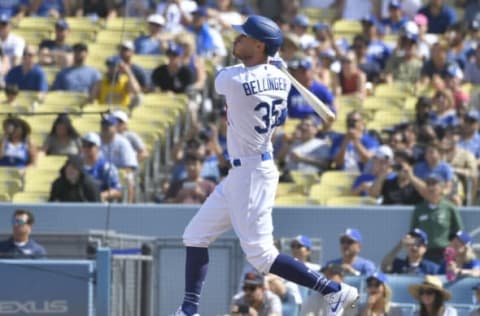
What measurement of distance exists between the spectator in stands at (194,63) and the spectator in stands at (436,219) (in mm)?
3928

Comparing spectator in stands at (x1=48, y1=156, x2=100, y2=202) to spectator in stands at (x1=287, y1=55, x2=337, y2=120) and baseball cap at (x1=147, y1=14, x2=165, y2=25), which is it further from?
baseball cap at (x1=147, y1=14, x2=165, y2=25)

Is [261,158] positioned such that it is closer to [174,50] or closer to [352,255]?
[352,255]

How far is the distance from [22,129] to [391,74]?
14.5 ft

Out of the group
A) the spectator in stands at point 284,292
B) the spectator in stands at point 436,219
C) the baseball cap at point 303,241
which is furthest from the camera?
the spectator in stands at point 436,219

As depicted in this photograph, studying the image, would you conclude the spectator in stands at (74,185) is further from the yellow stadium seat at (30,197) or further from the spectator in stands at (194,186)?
the spectator in stands at (194,186)

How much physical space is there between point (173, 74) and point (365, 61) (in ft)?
7.44

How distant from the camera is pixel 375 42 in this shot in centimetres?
1934

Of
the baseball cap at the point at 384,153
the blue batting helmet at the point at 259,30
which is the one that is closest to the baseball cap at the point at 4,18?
the baseball cap at the point at 384,153

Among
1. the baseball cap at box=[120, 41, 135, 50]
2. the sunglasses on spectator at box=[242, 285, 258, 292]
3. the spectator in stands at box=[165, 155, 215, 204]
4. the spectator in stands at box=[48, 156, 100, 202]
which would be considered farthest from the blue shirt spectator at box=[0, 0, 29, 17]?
the sunglasses on spectator at box=[242, 285, 258, 292]

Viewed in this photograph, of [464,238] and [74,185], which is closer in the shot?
[464,238]

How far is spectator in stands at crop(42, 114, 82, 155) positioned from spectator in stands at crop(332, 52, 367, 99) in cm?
309

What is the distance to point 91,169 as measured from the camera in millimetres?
16125

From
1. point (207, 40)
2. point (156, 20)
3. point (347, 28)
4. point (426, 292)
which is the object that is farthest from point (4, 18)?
point (426, 292)

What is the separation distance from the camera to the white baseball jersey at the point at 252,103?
32.6 ft
